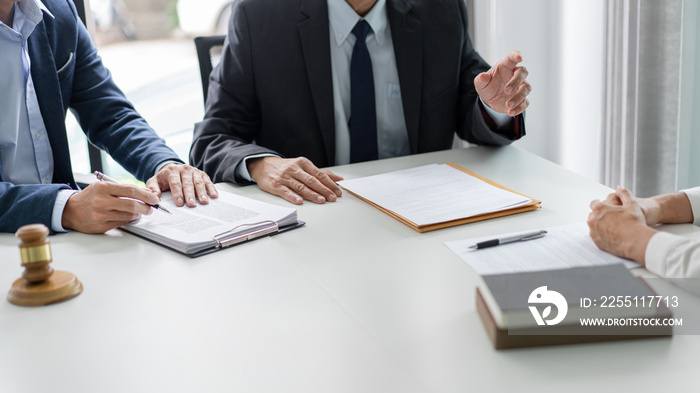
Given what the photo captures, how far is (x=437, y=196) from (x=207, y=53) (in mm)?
988

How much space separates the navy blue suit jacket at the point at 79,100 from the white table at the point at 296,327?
502 mm

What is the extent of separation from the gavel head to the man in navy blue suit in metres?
0.36

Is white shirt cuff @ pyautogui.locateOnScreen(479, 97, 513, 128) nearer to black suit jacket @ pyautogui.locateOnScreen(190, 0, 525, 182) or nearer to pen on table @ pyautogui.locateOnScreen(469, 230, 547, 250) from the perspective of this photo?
black suit jacket @ pyautogui.locateOnScreen(190, 0, 525, 182)

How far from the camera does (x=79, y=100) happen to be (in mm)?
1801

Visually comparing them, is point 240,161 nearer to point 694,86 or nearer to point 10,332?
point 10,332

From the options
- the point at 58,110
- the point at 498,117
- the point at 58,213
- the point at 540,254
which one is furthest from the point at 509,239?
the point at 58,110

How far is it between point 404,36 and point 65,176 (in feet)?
3.34

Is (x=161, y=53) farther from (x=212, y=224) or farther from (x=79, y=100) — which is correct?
(x=212, y=224)

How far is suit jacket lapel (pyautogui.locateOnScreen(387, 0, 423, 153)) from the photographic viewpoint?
1826mm

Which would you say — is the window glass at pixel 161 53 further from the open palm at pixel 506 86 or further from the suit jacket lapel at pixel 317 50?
the open palm at pixel 506 86

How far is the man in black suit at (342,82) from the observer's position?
1774 mm

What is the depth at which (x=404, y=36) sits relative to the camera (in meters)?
1.83

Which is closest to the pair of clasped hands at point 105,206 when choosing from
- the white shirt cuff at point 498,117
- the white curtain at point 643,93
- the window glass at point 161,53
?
the white shirt cuff at point 498,117

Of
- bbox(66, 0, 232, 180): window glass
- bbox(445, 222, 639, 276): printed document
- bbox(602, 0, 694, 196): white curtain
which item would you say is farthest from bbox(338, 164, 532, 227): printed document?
bbox(66, 0, 232, 180): window glass
